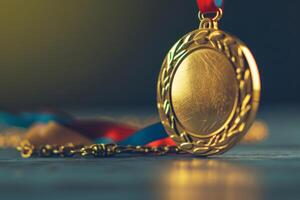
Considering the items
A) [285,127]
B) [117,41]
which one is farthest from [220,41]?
[117,41]

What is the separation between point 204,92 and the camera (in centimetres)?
210

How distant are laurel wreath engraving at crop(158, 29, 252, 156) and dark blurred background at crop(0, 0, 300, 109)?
4148 mm

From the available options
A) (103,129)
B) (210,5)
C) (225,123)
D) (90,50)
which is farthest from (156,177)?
(90,50)

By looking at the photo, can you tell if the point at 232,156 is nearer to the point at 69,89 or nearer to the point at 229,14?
the point at 229,14

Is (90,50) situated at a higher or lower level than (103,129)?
higher

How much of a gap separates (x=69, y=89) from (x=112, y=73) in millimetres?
503

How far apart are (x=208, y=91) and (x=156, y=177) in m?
0.46

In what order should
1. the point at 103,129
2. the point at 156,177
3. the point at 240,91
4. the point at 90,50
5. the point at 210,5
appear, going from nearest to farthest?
1. the point at 156,177
2. the point at 240,91
3. the point at 210,5
4. the point at 103,129
5. the point at 90,50

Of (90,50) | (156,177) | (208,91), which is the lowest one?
(156,177)

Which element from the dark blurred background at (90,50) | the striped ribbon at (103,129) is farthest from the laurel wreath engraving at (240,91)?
the dark blurred background at (90,50)

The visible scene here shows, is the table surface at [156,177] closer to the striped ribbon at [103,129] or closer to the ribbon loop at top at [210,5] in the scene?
the striped ribbon at [103,129]

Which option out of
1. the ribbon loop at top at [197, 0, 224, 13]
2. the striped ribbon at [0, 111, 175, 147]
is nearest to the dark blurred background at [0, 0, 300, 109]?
the striped ribbon at [0, 111, 175, 147]

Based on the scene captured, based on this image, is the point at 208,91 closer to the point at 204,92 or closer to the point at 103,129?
the point at 204,92

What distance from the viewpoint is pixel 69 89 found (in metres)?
Answer: 6.85
